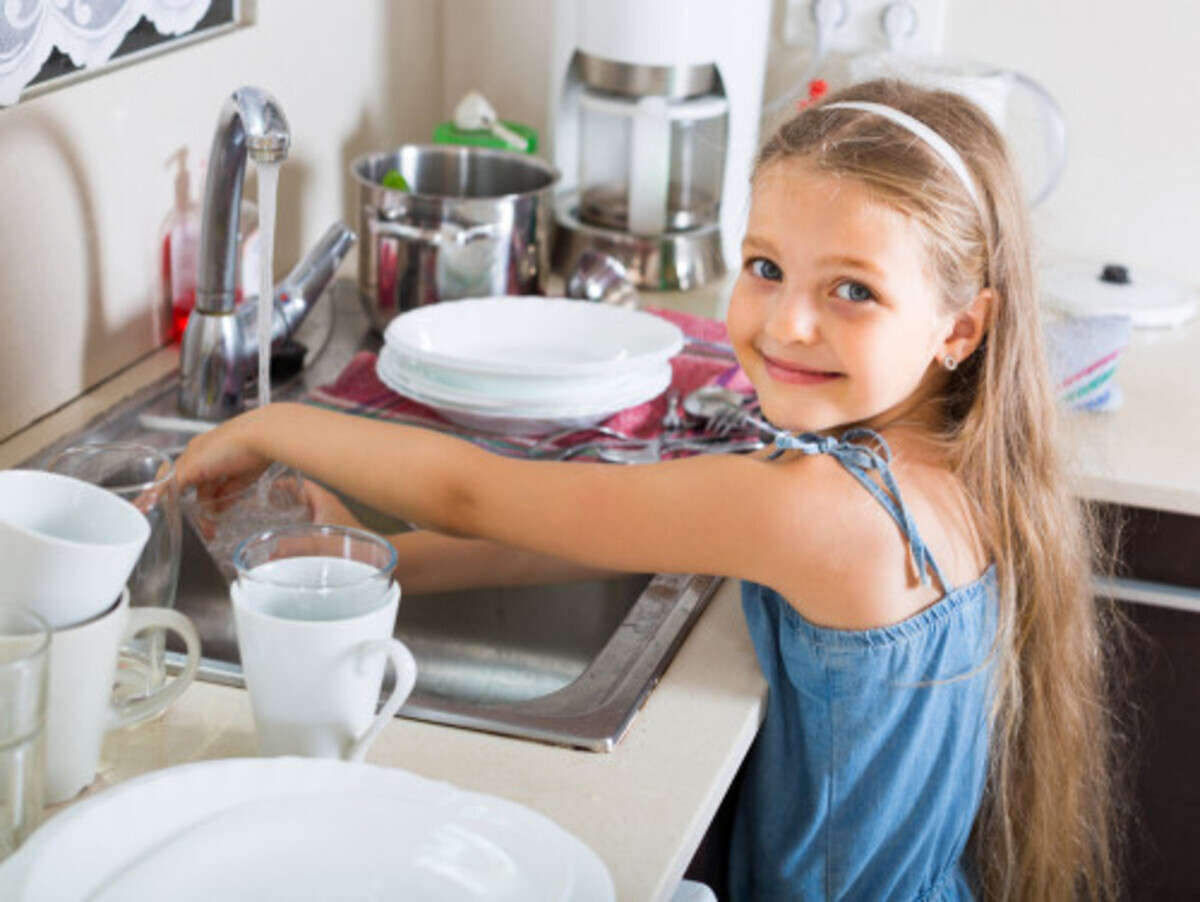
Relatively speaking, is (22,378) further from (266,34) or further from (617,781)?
(617,781)

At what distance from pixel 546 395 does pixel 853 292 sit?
16.9 inches

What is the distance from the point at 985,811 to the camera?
4.53 ft

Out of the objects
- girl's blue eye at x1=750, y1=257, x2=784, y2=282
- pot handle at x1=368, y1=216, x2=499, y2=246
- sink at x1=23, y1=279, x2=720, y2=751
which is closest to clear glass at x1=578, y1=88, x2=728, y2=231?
pot handle at x1=368, y1=216, x2=499, y2=246

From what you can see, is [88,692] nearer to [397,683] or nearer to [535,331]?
[397,683]

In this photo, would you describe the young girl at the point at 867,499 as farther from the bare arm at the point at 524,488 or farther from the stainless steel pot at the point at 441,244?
the stainless steel pot at the point at 441,244

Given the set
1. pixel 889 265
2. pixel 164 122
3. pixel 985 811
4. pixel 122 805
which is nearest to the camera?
pixel 122 805

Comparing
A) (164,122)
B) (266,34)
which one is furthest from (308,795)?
(266,34)

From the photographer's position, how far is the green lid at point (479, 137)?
2.04 metres

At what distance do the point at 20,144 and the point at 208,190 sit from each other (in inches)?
6.0

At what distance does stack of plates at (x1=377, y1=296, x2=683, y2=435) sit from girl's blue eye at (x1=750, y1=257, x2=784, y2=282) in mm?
339

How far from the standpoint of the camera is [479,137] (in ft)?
6.72

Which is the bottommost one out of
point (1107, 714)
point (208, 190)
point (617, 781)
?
point (1107, 714)

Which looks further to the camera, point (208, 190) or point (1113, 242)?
point (1113, 242)

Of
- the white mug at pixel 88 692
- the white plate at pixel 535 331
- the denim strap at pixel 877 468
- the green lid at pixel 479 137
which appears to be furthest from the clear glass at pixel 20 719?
the green lid at pixel 479 137
